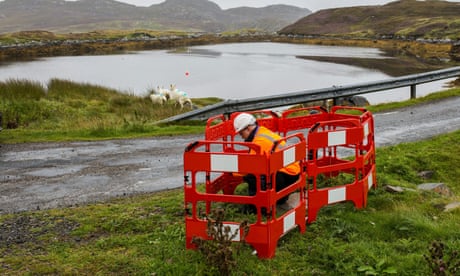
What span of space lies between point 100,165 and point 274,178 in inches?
228

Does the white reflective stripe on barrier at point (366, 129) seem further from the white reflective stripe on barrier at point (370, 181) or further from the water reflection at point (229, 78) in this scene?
the water reflection at point (229, 78)

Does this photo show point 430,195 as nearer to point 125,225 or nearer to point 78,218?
point 125,225

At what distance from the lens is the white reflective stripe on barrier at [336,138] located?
6.61 metres

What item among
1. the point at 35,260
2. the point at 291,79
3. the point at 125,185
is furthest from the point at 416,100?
the point at 291,79

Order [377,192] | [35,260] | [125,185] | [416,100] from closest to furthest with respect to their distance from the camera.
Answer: [35,260] < [377,192] < [125,185] < [416,100]

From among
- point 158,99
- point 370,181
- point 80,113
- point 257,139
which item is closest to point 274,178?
point 257,139

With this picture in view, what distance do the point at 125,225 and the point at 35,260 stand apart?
1289 mm

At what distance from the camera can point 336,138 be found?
668 cm

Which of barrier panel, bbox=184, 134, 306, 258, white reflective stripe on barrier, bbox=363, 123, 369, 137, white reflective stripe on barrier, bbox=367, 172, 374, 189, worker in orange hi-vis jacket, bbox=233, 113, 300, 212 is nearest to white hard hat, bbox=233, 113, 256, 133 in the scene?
worker in orange hi-vis jacket, bbox=233, 113, 300, 212

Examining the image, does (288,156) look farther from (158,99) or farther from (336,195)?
(158,99)

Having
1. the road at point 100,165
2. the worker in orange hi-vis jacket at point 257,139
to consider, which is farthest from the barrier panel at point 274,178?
the road at point 100,165

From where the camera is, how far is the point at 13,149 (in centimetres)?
1206

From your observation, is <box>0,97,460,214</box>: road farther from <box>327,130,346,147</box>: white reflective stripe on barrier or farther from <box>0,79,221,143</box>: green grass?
<box>327,130,346,147</box>: white reflective stripe on barrier

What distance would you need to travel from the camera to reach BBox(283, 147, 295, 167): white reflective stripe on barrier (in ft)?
18.3
